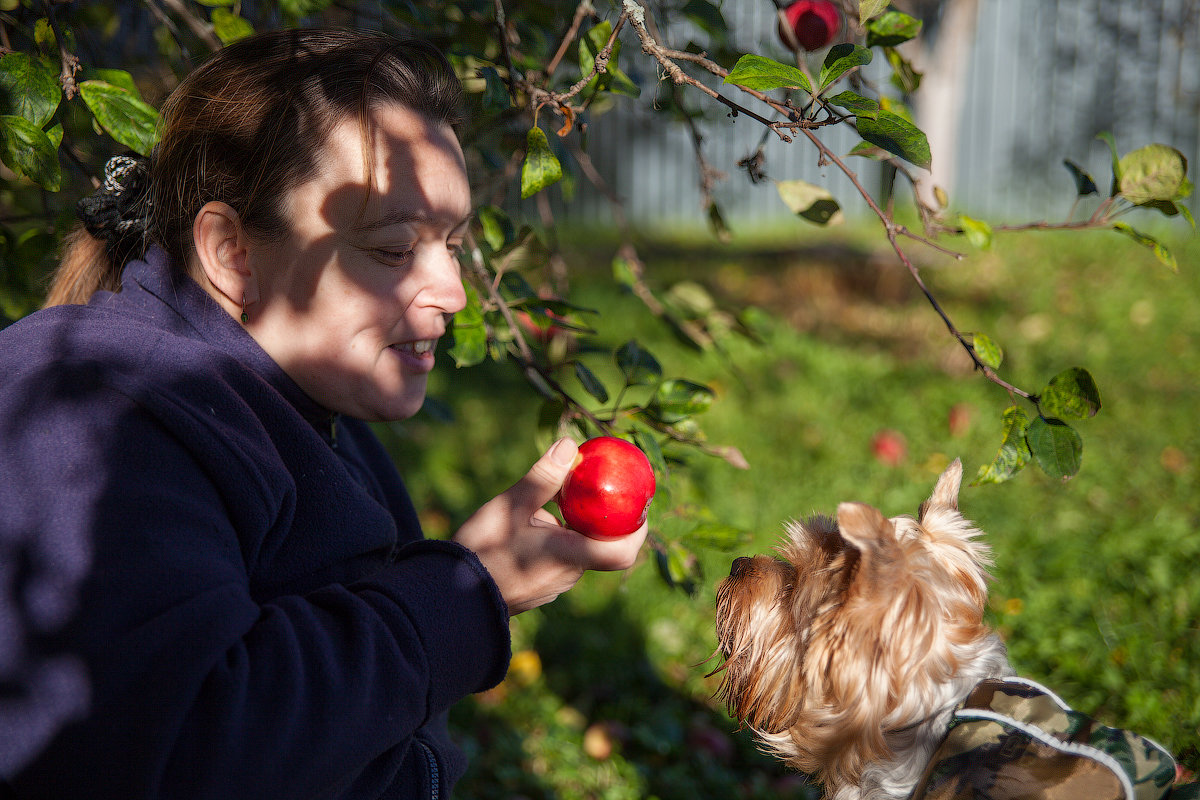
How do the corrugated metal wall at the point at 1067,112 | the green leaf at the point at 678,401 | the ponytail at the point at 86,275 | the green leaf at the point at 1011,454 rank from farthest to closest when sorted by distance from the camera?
the corrugated metal wall at the point at 1067,112 → the green leaf at the point at 678,401 → the ponytail at the point at 86,275 → the green leaf at the point at 1011,454

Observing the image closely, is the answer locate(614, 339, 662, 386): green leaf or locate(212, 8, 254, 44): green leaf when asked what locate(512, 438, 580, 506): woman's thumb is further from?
locate(212, 8, 254, 44): green leaf

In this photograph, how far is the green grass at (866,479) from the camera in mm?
2848

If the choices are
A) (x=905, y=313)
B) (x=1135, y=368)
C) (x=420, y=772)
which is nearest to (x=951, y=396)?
(x=1135, y=368)

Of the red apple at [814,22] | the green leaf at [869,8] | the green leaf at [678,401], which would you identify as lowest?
the green leaf at [678,401]

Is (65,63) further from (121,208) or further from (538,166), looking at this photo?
(538,166)

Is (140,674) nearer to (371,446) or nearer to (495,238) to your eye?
(371,446)

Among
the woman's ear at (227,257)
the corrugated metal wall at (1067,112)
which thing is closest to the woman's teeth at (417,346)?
the woman's ear at (227,257)

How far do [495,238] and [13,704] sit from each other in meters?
1.22

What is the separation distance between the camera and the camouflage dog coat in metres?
1.37

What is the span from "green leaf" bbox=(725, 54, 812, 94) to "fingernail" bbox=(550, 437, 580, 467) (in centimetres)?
63

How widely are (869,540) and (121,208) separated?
1.39m

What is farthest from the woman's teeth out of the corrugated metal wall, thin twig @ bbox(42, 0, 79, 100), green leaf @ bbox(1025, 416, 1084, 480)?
the corrugated metal wall

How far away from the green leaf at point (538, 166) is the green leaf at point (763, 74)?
1.21 feet

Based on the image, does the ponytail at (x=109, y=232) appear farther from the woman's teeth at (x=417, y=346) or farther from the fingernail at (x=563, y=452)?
the fingernail at (x=563, y=452)
